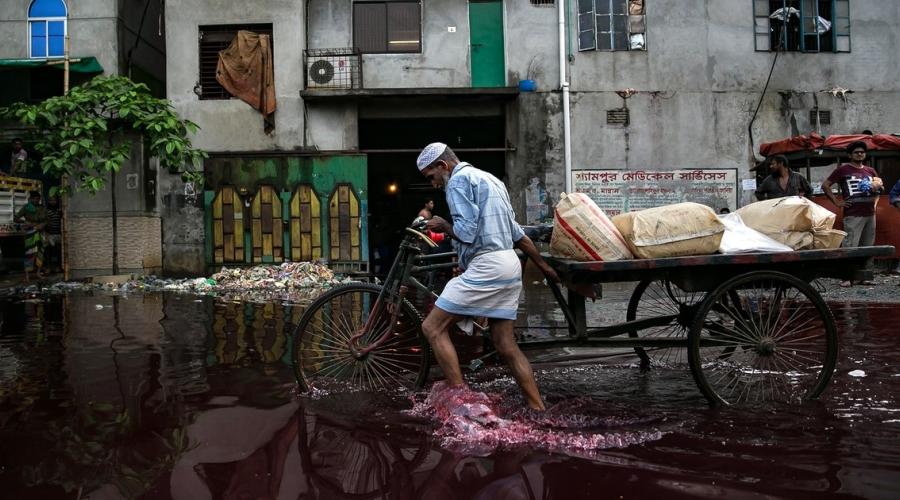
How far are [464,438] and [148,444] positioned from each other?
5.42 ft

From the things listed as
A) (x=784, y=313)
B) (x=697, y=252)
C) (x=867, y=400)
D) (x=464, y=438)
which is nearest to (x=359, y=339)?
(x=464, y=438)

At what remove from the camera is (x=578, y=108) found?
15.9 meters

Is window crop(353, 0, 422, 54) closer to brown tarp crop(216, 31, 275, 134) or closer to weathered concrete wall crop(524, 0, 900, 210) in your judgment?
brown tarp crop(216, 31, 275, 134)

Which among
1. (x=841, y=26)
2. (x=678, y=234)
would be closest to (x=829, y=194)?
(x=678, y=234)

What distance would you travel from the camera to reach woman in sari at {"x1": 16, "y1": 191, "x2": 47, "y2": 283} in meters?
13.8

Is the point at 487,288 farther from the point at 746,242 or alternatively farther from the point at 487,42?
the point at 487,42

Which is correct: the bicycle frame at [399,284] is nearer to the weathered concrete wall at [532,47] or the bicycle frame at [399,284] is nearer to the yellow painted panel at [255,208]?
the yellow painted panel at [255,208]

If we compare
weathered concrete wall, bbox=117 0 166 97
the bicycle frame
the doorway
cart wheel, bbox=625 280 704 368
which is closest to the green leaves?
weathered concrete wall, bbox=117 0 166 97

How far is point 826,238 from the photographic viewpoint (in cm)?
396

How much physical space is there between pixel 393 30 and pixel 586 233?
44.3 feet

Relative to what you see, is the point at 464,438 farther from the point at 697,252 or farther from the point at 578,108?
the point at 578,108

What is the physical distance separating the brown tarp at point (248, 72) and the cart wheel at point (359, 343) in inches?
489

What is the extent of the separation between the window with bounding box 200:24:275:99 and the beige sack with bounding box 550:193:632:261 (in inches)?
551

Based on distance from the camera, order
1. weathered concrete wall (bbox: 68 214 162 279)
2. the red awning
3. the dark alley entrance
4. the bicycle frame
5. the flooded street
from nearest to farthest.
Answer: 1. the flooded street
2. the bicycle frame
3. the red awning
4. weathered concrete wall (bbox: 68 214 162 279)
5. the dark alley entrance
